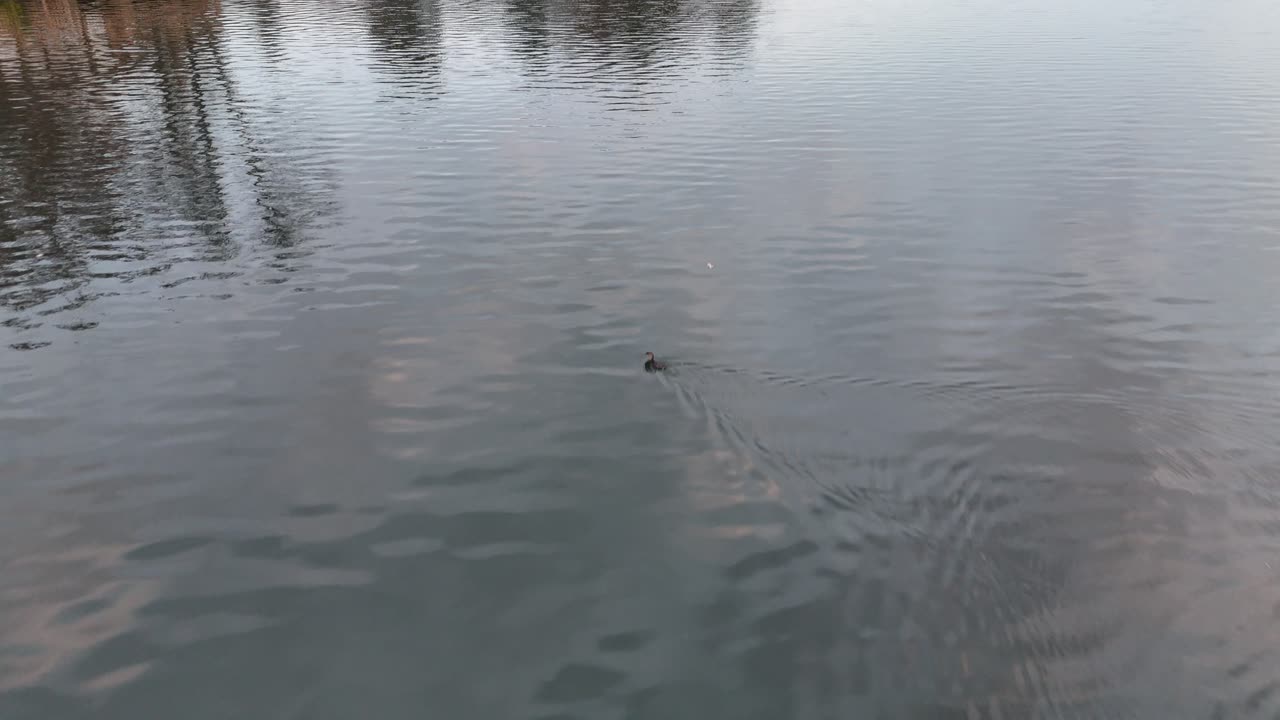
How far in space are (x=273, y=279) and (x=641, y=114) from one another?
29181 millimetres

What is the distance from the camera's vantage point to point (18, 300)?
26.4 metres

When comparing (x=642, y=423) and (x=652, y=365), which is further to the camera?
(x=652, y=365)

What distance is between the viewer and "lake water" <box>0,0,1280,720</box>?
13.3 metres

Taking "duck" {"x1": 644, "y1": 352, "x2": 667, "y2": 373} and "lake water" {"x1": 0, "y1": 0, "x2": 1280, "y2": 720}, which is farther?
"duck" {"x1": 644, "y1": 352, "x2": 667, "y2": 373}

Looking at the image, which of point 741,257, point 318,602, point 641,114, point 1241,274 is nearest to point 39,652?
point 318,602

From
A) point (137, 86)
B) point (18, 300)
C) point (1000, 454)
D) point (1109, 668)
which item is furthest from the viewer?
point (137, 86)

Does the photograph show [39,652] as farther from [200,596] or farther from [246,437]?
[246,437]

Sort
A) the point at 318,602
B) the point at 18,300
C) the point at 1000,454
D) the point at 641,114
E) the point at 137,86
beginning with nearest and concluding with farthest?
the point at 318,602 < the point at 1000,454 < the point at 18,300 < the point at 641,114 < the point at 137,86

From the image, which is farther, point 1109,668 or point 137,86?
point 137,86

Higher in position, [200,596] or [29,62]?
[29,62]

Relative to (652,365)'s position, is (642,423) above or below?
below

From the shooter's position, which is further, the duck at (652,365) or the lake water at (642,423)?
the duck at (652,365)

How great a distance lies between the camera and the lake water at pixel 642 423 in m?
13.3

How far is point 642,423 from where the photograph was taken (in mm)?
19938
